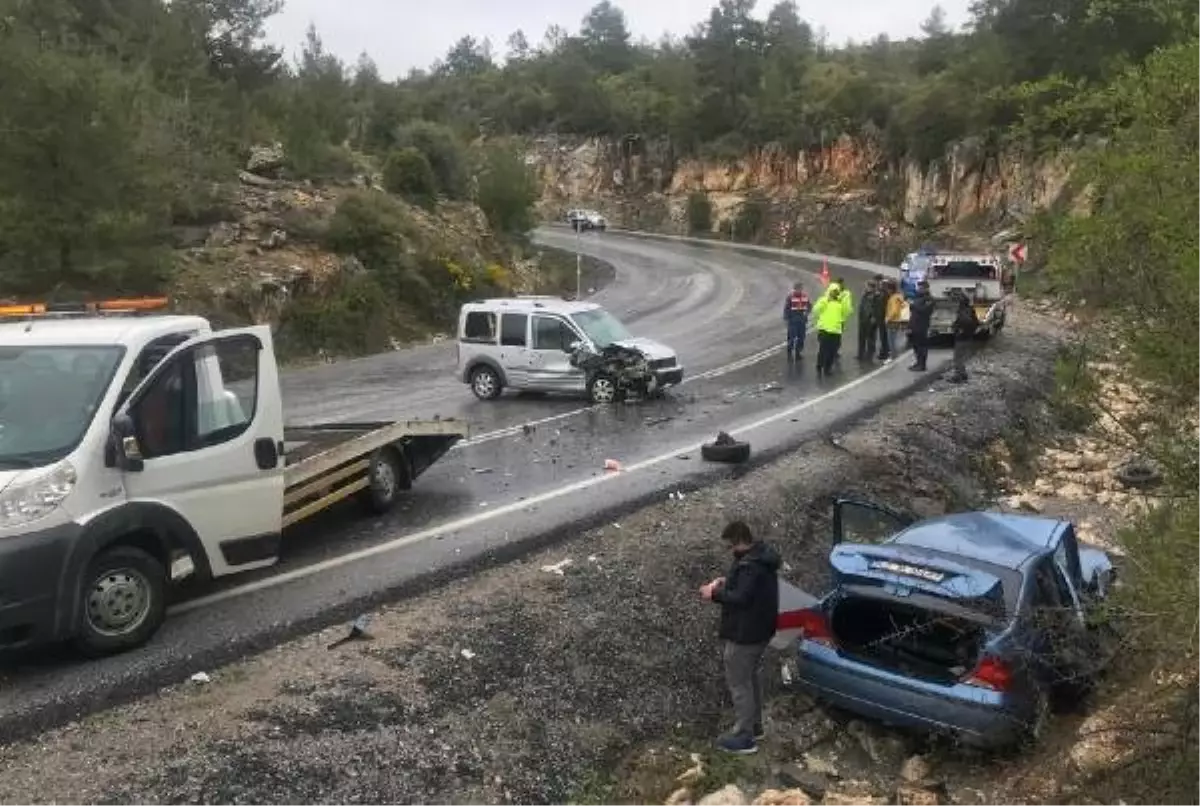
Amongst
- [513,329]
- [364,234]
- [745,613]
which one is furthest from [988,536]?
[364,234]

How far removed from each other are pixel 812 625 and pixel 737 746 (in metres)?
1.07

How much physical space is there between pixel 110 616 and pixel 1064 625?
6.51 metres

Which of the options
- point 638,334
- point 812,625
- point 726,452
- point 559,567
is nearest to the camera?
point 812,625

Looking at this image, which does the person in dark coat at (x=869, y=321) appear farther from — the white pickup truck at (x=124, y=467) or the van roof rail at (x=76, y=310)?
the van roof rail at (x=76, y=310)

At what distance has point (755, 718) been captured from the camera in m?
8.01

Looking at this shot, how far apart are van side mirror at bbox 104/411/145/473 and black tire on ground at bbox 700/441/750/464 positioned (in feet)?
26.2

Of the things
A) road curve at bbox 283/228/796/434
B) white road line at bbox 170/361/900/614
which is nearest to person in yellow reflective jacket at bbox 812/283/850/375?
road curve at bbox 283/228/796/434

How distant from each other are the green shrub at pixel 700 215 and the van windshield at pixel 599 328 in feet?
172

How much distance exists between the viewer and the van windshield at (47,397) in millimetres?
7086

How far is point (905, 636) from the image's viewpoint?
26.9 feet

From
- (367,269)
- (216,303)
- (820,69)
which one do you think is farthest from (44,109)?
(820,69)

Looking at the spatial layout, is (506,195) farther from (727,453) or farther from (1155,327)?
(1155,327)

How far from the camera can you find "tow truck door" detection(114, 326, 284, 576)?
7.63 m

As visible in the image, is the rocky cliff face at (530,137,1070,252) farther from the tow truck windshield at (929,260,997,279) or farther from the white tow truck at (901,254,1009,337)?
the tow truck windshield at (929,260,997,279)
